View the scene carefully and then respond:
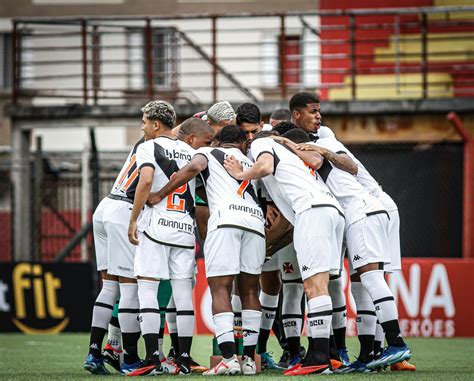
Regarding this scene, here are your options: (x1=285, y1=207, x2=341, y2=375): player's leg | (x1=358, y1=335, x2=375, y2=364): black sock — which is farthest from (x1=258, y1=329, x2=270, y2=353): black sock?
(x1=285, y1=207, x2=341, y2=375): player's leg

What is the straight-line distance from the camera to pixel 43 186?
60.7ft

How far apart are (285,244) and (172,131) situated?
1.42 metres

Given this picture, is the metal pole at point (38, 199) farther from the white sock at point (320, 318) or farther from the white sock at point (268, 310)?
the white sock at point (320, 318)

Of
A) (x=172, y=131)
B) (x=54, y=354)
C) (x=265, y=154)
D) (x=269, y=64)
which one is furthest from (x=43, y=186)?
(x=269, y=64)

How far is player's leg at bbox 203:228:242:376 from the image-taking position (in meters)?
8.66

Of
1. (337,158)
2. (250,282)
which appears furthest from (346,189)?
(250,282)

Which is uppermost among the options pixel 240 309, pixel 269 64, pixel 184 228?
pixel 269 64

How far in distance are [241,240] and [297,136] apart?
3.44 ft

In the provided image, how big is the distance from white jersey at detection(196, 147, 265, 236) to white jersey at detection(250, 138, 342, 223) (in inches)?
8.4

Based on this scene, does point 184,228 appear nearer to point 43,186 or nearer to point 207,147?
point 207,147

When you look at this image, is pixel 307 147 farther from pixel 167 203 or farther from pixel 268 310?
pixel 268 310

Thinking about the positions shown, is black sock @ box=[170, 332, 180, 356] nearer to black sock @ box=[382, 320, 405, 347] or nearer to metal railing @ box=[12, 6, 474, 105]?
black sock @ box=[382, 320, 405, 347]

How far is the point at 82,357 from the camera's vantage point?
1165 centimetres

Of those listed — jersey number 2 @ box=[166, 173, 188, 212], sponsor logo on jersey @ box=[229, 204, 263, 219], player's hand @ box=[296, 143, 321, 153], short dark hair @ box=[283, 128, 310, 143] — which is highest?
short dark hair @ box=[283, 128, 310, 143]
